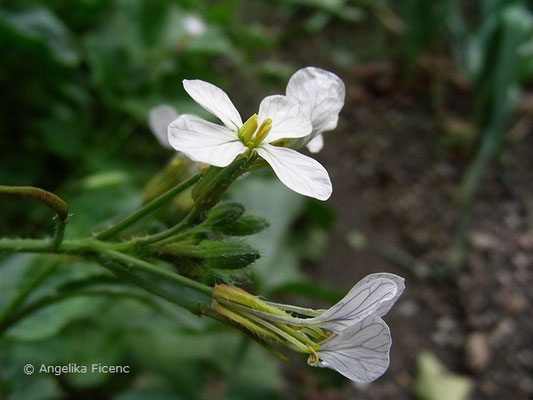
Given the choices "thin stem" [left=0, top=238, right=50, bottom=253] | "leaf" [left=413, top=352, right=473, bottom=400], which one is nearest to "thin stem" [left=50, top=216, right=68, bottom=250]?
"thin stem" [left=0, top=238, right=50, bottom=253]

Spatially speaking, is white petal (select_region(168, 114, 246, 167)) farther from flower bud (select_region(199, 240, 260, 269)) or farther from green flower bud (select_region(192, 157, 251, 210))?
flower bud (select_region(199, 240, 260, 269))

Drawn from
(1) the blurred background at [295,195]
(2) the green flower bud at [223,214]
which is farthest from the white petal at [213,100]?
(1) the blurred background at [295,195]

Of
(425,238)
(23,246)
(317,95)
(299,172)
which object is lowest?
(23,246)

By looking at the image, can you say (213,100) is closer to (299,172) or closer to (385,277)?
(299,172)

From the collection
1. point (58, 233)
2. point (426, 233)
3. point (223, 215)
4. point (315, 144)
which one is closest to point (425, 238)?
point (426, 233)

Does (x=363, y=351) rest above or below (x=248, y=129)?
below

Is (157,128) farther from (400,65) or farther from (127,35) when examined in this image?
(400,65)
